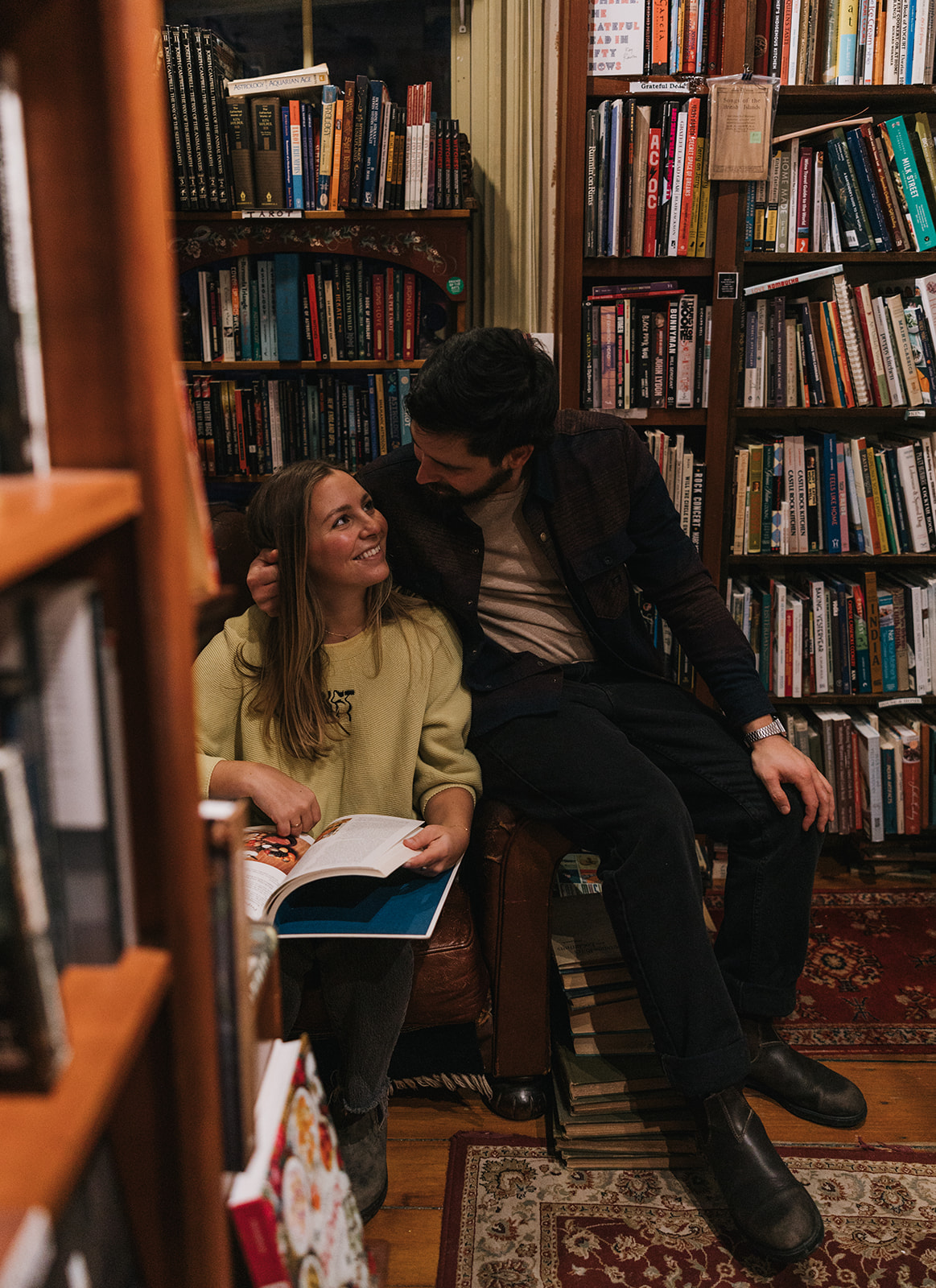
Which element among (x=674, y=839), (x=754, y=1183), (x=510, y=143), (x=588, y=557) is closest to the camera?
(x=754, y=1183)

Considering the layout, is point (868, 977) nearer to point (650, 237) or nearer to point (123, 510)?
point (650, 237)

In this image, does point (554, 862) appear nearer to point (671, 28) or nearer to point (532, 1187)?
point (532, 1187)

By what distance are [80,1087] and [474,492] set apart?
1338mm

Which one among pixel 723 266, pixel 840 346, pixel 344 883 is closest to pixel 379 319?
pixel 723 266

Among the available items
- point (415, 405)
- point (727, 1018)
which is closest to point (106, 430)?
point (415, 405)

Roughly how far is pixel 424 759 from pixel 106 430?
116 centimetres

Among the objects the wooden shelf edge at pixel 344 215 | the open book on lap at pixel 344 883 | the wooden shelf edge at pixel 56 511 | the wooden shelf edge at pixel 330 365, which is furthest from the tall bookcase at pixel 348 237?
the wooden shelf edge at pixel 56 511

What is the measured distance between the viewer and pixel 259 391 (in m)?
2.46

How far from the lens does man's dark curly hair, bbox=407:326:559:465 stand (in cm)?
163

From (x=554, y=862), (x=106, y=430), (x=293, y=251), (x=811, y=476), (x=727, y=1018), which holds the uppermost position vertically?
(x=293, y=251)

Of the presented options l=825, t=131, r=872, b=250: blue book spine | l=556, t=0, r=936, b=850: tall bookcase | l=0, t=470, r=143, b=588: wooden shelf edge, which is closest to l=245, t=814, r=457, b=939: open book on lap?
l=0, t=470, r=143, b=588: wooden shelf edge

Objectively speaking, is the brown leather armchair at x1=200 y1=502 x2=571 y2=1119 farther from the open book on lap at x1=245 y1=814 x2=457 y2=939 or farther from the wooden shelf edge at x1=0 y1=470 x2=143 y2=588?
the wooden shelf edge at x1=0 y1=470 x2=143 y2=588

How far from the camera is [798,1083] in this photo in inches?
63.9

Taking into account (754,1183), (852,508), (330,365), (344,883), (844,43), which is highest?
(844,43)
